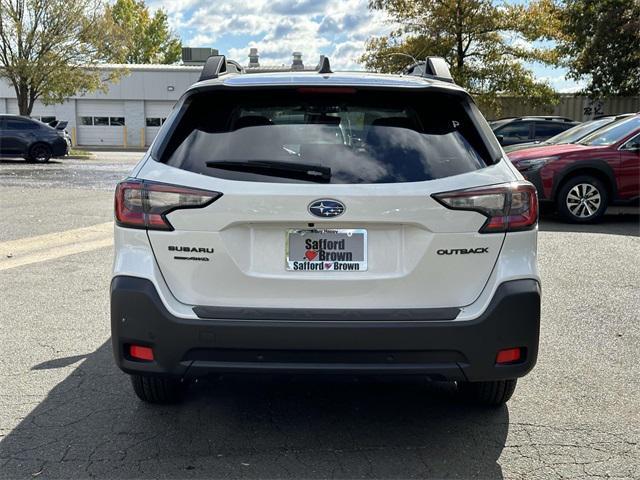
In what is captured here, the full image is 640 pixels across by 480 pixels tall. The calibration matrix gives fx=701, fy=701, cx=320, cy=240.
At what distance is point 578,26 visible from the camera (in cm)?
2941

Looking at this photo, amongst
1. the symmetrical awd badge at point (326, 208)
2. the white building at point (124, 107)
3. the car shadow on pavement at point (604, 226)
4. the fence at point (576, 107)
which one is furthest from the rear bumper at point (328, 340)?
the white building at point (124, 107)

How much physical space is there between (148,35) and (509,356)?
74377 millimetres

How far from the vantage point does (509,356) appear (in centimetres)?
317

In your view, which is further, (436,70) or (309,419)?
(436,70)

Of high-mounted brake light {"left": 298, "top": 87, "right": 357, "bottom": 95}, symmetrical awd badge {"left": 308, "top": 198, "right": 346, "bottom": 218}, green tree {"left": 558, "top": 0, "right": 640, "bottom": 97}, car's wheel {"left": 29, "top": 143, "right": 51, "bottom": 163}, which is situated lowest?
car's wheel {"left": 29, "top": 143, "right": 51, "bottom": 163}

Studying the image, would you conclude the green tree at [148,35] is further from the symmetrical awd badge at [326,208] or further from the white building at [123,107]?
the symmetrical awd badge at [326,208]

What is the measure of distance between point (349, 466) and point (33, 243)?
6.84 m

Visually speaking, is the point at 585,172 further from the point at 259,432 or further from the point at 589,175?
the point at 259,432

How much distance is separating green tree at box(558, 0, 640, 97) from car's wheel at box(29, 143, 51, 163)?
67.3ft

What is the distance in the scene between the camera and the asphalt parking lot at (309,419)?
322cm

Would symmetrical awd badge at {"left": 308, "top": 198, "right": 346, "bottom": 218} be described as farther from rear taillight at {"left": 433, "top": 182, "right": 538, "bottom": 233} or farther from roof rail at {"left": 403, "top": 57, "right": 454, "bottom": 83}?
roof rail at {"left": 403, "top": 57, "right": 454, "bottom": 83}

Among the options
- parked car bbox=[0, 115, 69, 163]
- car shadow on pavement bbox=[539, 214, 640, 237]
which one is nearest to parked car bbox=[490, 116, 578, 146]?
car shadow on pavement bbox=[539, 214, 640, 237]

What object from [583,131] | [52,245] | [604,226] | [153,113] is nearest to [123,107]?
[153,113]

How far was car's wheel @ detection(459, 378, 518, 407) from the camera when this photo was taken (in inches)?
147
